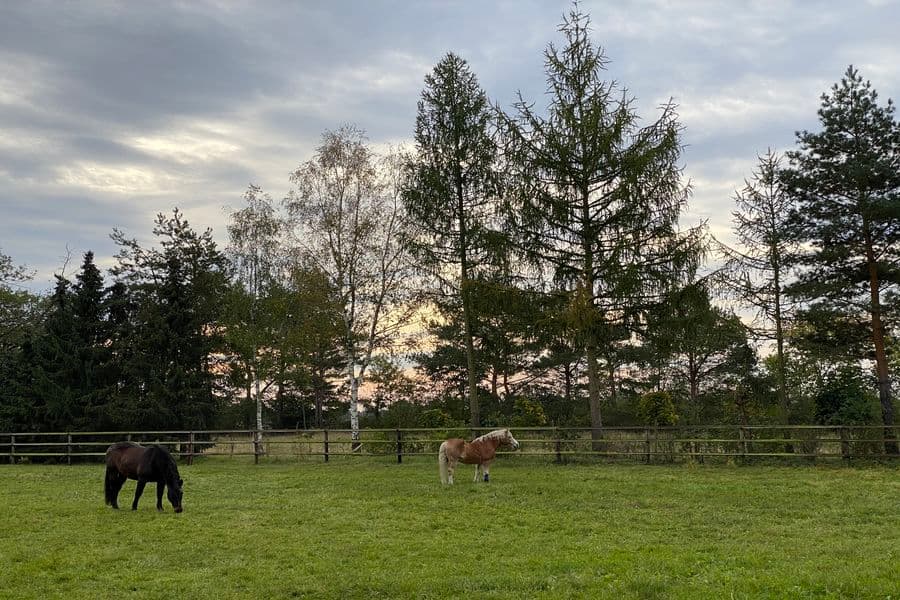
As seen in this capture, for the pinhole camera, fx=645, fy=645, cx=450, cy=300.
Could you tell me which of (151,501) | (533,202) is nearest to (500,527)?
(151,501)

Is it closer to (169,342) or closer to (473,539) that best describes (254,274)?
(169,342)

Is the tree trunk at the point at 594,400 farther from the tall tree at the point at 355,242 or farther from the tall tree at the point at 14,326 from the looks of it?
the tall tree at the point at 14,326

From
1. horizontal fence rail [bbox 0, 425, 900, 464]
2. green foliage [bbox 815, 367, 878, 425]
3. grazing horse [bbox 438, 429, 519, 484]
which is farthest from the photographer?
green foliage [bbox 815, 367, 878, 425]

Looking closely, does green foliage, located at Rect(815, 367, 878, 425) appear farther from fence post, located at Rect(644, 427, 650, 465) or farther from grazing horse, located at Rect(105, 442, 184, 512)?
grazing horse, located at Rect(105, 442, 184, 512)

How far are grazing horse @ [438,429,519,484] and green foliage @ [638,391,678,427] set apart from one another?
13819mm

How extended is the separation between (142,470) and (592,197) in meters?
14.2

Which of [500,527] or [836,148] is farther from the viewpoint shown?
[836,148]

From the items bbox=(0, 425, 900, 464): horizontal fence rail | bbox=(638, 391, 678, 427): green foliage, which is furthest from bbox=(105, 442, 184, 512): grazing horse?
bbox=(638, 391, 678, 427): green foliage

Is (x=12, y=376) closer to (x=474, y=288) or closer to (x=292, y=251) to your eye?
(x=292, y=251)

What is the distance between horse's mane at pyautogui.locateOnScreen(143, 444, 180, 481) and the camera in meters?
11.5

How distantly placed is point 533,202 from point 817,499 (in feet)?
37.2

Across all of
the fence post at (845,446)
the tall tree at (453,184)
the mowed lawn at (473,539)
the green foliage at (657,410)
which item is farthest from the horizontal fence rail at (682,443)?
the green foliage at (657,410)

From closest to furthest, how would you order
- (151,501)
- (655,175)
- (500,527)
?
(500,527), (151,501), (655,175)

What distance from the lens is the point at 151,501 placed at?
1266 cm
